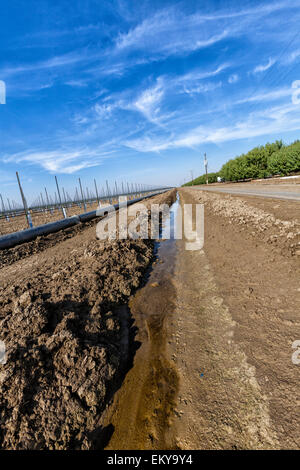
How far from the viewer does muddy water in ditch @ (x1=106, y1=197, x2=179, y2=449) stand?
202cm

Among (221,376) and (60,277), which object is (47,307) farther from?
(221,376)

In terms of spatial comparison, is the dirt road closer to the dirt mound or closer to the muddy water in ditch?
the muddy water in ditch

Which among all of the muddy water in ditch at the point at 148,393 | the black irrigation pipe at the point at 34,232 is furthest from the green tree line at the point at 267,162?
the muddy water in ditch at the point at 148,393

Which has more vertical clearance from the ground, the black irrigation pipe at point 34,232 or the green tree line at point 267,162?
the green tree line at point 267,162

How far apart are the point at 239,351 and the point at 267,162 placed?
64.6 metres

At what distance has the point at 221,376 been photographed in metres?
2.42

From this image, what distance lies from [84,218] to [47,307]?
14.3 metres

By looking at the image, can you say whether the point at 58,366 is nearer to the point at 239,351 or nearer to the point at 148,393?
the point at 148,393

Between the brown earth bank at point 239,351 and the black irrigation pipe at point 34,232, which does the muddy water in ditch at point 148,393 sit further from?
the black irrigation pipe at point 34,232

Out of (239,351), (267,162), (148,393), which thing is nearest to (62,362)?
(148,393)

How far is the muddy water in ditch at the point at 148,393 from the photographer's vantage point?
6.62 ft

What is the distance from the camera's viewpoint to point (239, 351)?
2.71m

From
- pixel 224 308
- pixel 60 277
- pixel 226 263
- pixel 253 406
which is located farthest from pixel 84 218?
pixel 253 406

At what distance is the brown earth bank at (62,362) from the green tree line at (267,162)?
54.5 metres
